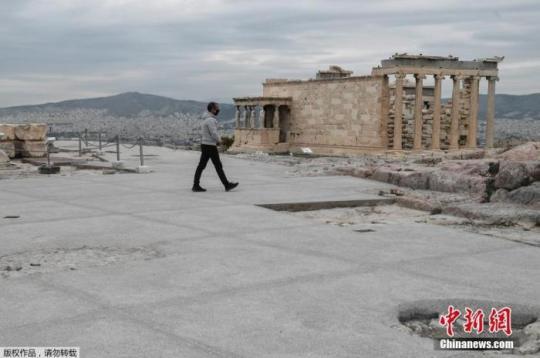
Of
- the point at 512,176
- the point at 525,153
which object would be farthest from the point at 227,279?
the point at 525,153

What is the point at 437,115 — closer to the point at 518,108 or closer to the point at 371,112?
the point at 371,112

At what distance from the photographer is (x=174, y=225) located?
31.0ft

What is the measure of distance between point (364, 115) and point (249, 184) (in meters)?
20.7

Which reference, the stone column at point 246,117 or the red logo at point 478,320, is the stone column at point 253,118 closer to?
the stone column at point 246,117

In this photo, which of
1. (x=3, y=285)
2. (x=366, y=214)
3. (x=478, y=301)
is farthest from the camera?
(x=366, y=214)

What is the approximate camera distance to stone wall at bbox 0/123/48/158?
23.9 meters

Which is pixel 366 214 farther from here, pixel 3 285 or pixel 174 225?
pixel 3 285

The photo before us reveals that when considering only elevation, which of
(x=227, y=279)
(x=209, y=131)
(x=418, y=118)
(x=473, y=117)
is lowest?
(x=227, y=279)

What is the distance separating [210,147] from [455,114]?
2511 cm

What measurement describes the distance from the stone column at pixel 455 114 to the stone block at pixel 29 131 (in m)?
21.1

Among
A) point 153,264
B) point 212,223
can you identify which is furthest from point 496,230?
point 153,264

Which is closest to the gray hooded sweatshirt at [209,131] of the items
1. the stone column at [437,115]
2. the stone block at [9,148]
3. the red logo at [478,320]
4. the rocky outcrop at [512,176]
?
the rocky outcrop at [512,176]

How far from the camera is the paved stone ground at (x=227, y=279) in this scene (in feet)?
15.4

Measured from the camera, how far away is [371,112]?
34.7 m
